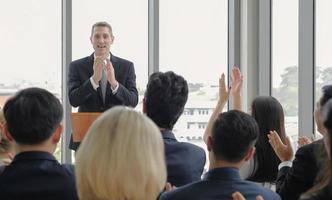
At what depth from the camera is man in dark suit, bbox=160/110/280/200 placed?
2035 millimetres

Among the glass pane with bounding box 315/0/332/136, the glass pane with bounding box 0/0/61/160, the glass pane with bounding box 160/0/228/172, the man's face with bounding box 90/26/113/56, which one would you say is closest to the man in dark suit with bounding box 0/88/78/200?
the man's face with bounding box 90/26/113/56

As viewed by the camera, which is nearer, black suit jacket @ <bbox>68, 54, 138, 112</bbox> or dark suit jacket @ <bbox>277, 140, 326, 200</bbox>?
dark suit jacket @ <bbox>277, 140, 326, 200</bbox>

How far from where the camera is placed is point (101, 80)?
414 centimetres

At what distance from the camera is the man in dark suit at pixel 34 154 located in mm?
1979

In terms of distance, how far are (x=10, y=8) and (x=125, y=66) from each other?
1561 millimetres

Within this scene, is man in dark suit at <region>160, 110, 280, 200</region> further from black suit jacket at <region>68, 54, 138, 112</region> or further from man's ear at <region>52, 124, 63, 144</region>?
black suit jacket at <region>68, 54, 138, 112</region>

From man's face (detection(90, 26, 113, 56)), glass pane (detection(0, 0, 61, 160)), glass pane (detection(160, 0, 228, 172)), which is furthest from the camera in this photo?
glass pane (detection(160, 0, 228, 172))

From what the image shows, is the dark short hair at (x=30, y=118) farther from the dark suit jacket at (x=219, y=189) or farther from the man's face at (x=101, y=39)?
the man's face at (x=101, y=39)

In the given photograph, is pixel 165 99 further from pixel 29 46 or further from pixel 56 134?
pixel 29 46

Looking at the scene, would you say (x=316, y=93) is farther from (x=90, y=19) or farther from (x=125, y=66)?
(x=90, y=19)

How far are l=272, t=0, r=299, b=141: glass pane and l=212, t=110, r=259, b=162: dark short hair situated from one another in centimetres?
245

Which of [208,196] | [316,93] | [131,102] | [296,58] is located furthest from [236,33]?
[208,196]

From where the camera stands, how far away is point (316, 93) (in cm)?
434

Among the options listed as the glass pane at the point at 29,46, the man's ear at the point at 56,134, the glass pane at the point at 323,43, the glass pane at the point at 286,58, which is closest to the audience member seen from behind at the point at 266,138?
the glass pane at the point at 323,43
